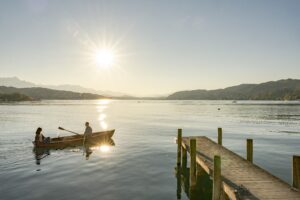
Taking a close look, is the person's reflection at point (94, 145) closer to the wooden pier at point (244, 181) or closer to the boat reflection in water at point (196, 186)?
the boat reflection in water at point (196, 186)

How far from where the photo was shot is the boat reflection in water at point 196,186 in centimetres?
1650

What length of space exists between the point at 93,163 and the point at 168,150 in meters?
8.93

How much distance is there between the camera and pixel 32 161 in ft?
79.1

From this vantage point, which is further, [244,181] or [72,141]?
[72,141]

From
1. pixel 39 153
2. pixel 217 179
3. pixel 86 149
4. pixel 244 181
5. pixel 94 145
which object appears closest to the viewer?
pixel 217 179

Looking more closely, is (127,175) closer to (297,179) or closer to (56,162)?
(56,162)

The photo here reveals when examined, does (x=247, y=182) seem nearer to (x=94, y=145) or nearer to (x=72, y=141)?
(x=72, y=141)

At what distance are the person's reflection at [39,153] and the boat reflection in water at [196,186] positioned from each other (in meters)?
11.8

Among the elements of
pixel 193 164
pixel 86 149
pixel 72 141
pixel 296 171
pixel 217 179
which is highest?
pixel 296 171

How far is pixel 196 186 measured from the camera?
1741 centimetres

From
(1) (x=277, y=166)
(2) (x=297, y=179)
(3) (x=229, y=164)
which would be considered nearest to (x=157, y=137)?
(1) (x=277, y=166)

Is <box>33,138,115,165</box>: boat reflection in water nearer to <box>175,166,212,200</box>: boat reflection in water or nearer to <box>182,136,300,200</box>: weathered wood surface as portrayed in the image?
<box>175,166,212,200</box>: boat reflection in water

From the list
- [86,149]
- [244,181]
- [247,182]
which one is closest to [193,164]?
[244,181]

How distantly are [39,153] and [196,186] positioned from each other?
1658cm
